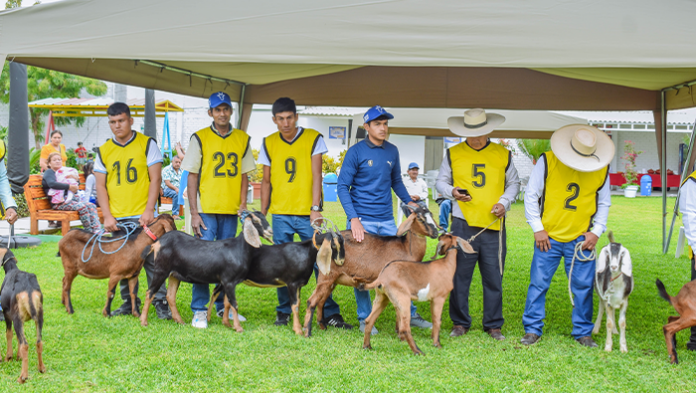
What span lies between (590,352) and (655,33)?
7.97ft

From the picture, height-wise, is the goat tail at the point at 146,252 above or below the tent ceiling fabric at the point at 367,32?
below

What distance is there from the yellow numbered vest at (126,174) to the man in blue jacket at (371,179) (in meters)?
1.90

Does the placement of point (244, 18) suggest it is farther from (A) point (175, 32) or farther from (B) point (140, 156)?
(B) point (140, 156)

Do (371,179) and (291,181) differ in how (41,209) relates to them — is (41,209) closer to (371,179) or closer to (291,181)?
(291,181)

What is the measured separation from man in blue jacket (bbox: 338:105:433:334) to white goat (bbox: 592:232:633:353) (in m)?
1.54

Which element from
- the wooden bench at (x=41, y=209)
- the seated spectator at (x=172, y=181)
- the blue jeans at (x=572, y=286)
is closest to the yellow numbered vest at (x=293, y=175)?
the blue jeans at (x=572, y=286)

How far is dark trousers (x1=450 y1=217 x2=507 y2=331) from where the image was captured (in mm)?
4727

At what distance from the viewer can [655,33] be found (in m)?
3.81

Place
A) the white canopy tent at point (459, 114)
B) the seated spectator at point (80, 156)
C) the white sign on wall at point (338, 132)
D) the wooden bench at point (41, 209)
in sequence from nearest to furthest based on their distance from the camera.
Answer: the wooden bench at point (41, 209) < the white canopy tent at point (459, 114) < the seated spectator at point (80, 156) < the white sign on wall at point (338, 132)

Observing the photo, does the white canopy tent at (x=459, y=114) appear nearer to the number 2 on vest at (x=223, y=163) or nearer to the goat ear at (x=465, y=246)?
the number 2 on vest at (x=223, y=163)

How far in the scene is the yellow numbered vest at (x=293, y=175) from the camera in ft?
16.6

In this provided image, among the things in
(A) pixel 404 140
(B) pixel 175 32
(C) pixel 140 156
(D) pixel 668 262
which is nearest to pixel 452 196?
(B) pixel 175 32

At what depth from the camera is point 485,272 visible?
4.78 metres

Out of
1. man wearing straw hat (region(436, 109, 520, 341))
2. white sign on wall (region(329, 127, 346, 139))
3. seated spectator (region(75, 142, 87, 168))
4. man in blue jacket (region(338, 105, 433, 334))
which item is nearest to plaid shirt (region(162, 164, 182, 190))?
man in blue jacket (region(338, 105, 433, 334))
